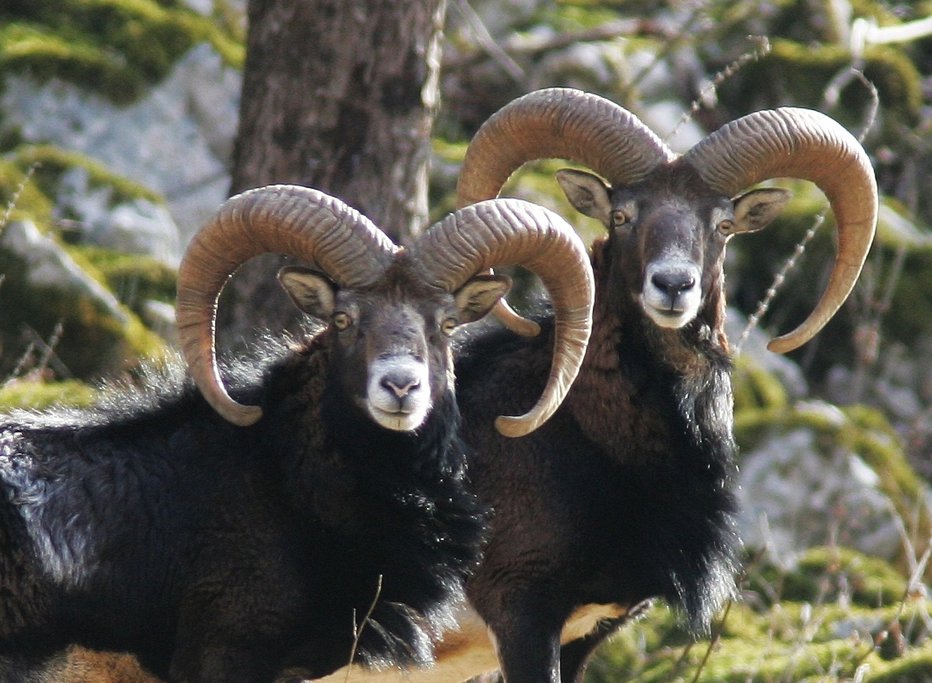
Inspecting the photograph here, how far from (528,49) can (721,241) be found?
11.1 metres

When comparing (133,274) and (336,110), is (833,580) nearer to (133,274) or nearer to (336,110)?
(336,110)

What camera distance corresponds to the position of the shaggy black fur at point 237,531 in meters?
7.91

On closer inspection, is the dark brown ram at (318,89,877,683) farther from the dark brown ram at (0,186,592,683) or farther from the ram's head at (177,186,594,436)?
the ram's head at (177,186,594,436)

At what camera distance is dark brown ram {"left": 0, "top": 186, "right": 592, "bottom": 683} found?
7926 millimetres

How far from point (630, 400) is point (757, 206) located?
1440mm

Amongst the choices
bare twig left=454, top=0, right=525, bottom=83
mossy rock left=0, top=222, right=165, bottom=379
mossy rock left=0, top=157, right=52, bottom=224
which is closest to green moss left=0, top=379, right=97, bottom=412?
mossy rock left=0, top=222, right=165, bottom=379

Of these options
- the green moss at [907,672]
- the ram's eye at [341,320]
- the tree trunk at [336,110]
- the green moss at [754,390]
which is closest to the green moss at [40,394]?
the tree trunk at [336,110]

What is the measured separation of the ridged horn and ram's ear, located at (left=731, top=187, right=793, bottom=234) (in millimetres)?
84

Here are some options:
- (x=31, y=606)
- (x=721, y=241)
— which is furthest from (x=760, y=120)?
(x=31, y=606)

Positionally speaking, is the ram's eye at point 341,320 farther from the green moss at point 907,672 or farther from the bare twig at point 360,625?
the green moss at point 907,672

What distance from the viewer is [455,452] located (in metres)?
8.41

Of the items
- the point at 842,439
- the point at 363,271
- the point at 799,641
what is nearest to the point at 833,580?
the point at 842,439

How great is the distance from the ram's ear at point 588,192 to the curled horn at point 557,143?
0.09 meters

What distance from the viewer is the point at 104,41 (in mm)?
17516
